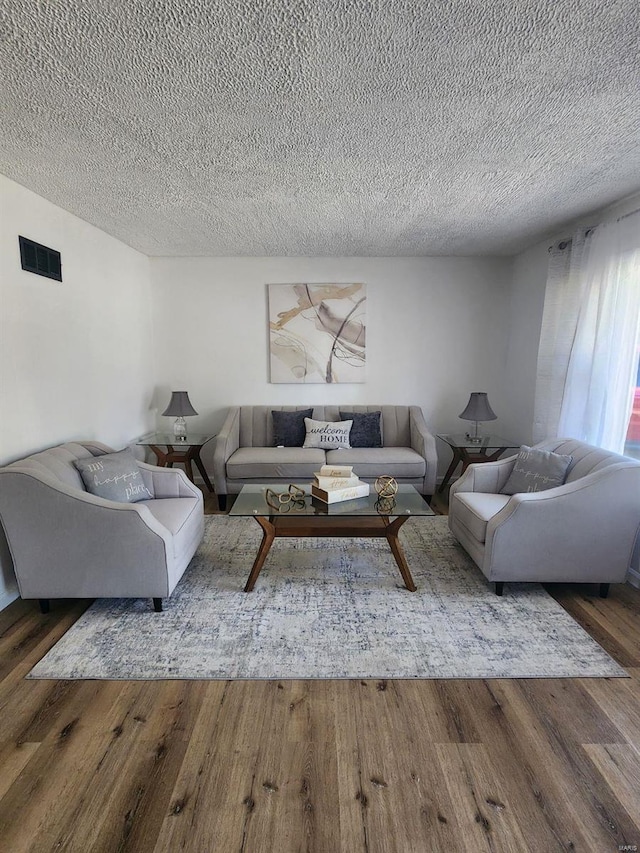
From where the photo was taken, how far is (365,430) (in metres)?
4.45

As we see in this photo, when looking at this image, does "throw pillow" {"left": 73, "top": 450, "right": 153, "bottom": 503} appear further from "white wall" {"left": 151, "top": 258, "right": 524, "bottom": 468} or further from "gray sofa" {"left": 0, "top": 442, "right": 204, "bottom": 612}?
"white wall" {"left": 151, "top": 258, "right": 524, "bottom": 468}

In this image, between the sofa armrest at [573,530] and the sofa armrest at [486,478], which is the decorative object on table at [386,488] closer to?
the sofa armrest at [486,478]

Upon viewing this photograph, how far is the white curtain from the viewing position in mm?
Answer: 2898

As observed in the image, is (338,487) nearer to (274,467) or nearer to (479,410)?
(274,467)

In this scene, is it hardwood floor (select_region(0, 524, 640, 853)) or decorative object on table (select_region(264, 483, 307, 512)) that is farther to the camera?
decorative object on table (select_region(264, 483, 307, 512))

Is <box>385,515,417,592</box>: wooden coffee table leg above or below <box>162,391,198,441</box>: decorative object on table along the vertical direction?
below

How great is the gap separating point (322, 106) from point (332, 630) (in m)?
2.44

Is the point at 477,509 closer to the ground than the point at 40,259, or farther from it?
closer to the ground

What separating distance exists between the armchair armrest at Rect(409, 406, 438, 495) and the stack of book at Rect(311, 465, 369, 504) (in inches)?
50.7

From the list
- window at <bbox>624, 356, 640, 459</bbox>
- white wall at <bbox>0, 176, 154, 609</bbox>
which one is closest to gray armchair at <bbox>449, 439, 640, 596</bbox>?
window at <bbox>624, 356, 640, 459</bbox>

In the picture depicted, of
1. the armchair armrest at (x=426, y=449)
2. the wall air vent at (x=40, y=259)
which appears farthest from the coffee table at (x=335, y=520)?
the wall air vent at (x=40, y=259)

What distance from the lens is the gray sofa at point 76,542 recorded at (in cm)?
232

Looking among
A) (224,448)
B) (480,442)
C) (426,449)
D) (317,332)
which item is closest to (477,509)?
(426,449)

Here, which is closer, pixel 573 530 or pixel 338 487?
pixel 573 530
